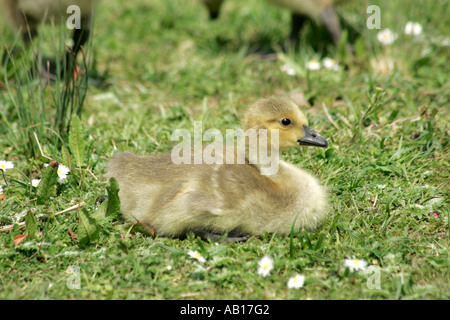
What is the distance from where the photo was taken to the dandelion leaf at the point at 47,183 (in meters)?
2.64

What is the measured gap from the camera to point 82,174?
9.29 ft

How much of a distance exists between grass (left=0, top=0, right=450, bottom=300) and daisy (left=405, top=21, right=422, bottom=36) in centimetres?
5

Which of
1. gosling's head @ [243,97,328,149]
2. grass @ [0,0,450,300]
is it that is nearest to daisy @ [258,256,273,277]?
grass @ [0,0,450,300]

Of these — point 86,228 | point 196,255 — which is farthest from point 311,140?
point 86,228

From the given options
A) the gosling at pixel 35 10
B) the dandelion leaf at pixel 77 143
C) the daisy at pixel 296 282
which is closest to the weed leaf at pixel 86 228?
the dandelion leaf at pixel 77 143

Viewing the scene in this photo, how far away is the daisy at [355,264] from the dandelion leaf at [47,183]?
1.48 m

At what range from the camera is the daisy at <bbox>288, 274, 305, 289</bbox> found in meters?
2.13

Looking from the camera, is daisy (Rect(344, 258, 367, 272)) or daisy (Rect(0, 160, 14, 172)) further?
daisy (Rect(0, 160, 14, 172))

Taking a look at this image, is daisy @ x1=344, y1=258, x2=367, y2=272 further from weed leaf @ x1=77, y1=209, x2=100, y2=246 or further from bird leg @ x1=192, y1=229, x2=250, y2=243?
weed leaf @ x1=77, y1=209, x2=100, y2=246

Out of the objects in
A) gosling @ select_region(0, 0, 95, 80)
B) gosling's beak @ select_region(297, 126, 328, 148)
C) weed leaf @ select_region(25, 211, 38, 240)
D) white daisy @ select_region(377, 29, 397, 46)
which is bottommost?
weed leaf @ select_region(25, 211, 38, 240)

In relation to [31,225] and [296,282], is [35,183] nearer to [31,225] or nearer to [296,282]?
[31,225]

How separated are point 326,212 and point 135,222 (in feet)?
3.00

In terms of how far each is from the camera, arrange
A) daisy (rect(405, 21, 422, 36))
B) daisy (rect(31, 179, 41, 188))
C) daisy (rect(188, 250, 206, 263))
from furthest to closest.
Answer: daisy (rect(405, 21, 422, 36)) → daisy (rect(31, 179, 41, 188)) → daisy (rect(188, 250, 206, 263))
